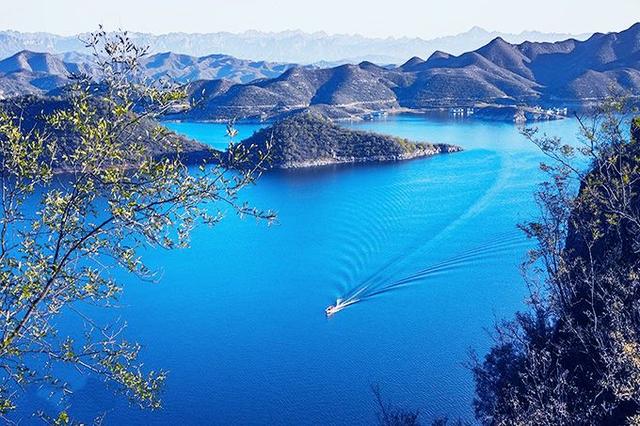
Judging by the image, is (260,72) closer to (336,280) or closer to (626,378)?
(336,280)

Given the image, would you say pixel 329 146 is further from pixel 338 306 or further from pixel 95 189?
pixel 95 189

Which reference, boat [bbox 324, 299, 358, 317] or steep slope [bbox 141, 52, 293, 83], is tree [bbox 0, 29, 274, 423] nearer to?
boat [bbox 324, 299, 358, 317]

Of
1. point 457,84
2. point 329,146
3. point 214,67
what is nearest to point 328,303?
point 329,146

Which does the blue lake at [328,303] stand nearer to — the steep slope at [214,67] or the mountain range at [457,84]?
A: the mountain range at [457,84]

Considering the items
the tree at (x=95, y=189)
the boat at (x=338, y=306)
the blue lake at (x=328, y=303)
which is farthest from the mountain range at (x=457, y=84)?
the tree at (x=95, y=189)

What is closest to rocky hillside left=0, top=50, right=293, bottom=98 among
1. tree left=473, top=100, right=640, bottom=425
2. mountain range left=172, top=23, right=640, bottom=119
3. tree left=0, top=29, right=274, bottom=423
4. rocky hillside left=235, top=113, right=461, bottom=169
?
mountain range left=172, top=23, right=640, bottom=119

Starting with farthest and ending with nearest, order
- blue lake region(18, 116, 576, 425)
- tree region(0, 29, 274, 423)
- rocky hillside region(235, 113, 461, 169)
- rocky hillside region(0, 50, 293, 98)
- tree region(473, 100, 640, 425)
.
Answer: rocky hillside region(0, 50, 293, 98) < rocky hillside region(235, 113, 461, 169) < blue lake region(18, 116, 576, 425) < tree region(473, 100, 640, 425) < tree region(0, 29, 274, 423)
